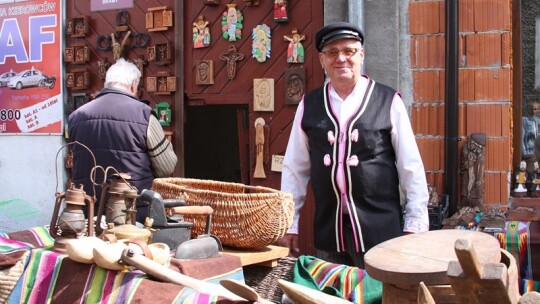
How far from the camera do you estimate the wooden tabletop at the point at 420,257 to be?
4.12ft

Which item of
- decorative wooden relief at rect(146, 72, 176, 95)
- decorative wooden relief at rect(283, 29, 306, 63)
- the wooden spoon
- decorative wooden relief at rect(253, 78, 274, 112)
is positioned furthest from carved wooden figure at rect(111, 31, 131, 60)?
the wooden spoon

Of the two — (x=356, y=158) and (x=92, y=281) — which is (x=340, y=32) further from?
(x=92, y=281)

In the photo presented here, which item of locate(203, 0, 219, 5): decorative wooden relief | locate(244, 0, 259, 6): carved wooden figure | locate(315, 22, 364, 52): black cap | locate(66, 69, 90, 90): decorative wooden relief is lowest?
locate(315, 22, 364, 52): black cap

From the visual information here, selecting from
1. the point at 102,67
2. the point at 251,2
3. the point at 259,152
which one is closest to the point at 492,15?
the point at 251,2

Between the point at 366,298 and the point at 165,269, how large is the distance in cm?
61

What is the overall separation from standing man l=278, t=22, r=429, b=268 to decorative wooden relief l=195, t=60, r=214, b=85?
2.50 meters

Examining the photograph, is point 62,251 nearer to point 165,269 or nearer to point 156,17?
point 165,269

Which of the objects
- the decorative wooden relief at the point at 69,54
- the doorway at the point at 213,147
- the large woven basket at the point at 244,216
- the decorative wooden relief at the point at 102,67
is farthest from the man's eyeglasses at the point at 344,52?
the doorway at the point at 213,147

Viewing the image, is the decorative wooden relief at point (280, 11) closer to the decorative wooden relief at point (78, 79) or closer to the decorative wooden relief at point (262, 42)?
the decorative wooden relief at point (262, 42)

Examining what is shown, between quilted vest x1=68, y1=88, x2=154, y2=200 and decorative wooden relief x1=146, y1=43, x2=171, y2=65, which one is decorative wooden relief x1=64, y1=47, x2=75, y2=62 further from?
quilted vest x1=68, y1=88, x2=154, y2=200

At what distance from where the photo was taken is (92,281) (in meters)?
1.84

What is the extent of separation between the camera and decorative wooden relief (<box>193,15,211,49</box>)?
5391 millimetres

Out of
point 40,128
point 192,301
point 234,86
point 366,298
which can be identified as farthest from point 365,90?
point 40,128

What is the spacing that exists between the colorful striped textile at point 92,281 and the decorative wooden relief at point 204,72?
328cm
